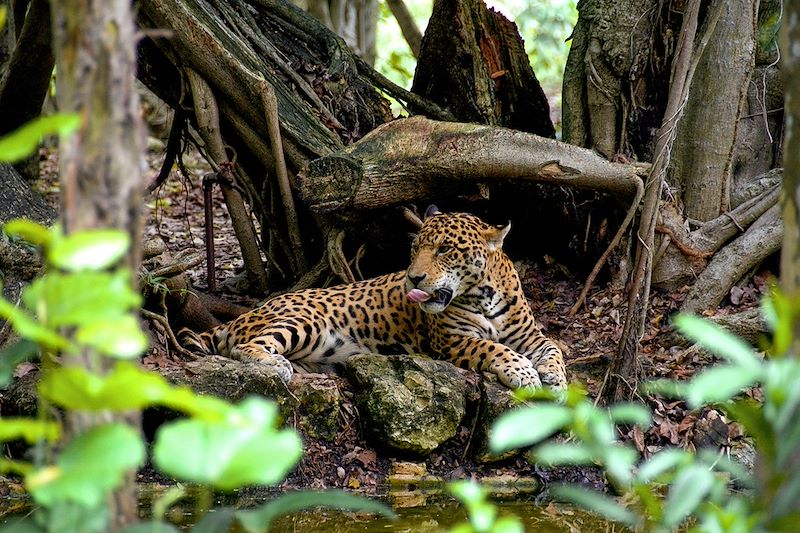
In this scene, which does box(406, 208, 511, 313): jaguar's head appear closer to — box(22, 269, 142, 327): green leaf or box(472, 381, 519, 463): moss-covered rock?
box(472, 381, 519, 463): moss-covered rock

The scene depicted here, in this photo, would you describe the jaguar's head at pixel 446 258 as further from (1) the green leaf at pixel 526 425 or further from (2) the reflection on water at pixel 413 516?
(1) the green leaf at pixel 526 425

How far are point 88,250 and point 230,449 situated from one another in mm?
386

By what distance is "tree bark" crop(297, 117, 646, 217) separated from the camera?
765cm

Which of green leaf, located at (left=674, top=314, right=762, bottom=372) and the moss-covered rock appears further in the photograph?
the moss-covered rock

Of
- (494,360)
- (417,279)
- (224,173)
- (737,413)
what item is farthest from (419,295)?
(737,413)

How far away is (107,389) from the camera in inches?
65.1

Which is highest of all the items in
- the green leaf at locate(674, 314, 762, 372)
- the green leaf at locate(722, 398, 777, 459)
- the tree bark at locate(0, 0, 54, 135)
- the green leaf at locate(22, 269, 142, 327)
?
the tree bark at locate(0, 0, 54, 135)

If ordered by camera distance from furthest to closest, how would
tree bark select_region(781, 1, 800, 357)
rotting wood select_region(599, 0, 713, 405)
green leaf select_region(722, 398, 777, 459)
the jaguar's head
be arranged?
1. the jaguar's head
2. rotting wood select_region(599, 0, 713, 405)
3. tree bark select_region(781, 1, 800, 357)
4. green leaf select_region(722, 398, 777, 459)

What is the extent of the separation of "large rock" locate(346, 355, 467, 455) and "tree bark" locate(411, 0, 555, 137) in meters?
2.71

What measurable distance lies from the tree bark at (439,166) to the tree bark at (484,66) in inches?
41.3

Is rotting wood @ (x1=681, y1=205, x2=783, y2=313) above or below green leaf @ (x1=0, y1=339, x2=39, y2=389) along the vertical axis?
below

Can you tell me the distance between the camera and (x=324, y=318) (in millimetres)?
8156

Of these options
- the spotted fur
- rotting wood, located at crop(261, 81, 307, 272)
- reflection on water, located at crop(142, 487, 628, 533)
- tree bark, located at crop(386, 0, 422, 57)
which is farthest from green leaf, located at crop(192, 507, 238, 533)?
tree bark, located at crop(386, 0, 422, 57)

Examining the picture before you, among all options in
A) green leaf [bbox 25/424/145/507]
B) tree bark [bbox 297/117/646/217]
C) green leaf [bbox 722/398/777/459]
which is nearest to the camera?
green leaf [bbox 25/424/145/507]
